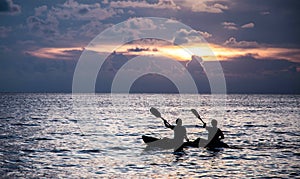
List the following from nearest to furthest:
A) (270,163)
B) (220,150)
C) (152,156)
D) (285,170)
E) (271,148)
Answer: (285,170), (270,163), (152,156), (220,150), (271,148)

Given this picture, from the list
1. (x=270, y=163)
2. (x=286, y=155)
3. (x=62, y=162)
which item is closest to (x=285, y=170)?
(x=270, y=163)

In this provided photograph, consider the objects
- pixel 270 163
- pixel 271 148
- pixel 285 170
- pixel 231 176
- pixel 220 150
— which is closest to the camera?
pixel 231 176

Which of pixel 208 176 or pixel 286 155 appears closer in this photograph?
pixel 208 176

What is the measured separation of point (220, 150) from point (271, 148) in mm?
5569

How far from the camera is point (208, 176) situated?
826 inches

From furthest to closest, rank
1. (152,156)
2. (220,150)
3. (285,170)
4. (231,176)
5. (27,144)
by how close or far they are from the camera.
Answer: (27,144), (220,150), (152,156), (285,170), (231,176)

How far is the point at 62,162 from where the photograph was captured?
2497cm

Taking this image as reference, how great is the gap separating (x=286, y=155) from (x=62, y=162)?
17.6 m

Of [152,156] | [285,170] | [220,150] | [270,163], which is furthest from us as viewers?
[220,150]

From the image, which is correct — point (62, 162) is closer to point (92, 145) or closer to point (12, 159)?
point (12, 159)

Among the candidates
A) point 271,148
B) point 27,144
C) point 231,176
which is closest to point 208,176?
point 231,176

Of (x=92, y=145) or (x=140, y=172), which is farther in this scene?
(x=92, y=145)

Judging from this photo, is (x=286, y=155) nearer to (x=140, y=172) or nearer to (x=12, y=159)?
(x=140, y=172)

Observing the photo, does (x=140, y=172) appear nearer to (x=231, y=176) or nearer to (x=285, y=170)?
(x=231, y=176)
